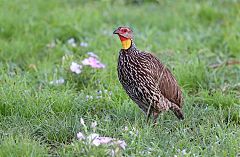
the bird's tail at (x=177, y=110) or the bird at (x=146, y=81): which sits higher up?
the bird at (x=146, y=81)

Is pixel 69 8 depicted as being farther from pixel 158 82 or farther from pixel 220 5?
pixel 158 82

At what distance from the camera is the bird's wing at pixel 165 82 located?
578 centimetres

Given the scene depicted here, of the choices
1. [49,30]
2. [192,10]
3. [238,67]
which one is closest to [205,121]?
[238,67]

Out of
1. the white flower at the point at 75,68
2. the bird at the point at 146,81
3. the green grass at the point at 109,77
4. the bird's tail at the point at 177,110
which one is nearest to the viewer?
the green grass at the point at 109,77

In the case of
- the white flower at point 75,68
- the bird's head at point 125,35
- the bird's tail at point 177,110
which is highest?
the bird's head at point 125,35

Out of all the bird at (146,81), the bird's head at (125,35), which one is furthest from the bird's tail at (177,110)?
the bird's head at (125,35)

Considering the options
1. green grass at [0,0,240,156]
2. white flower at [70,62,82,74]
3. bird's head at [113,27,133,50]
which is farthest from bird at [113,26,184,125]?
white flower at [70,62,82,74]

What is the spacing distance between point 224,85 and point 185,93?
593 mm

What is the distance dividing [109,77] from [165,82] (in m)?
1.11

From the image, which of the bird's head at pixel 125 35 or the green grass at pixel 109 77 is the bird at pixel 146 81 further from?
the green grass at pixel 109 77

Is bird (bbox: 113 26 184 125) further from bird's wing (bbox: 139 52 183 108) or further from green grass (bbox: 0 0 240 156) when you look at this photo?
green grass (bbox: 0 0 240 156)

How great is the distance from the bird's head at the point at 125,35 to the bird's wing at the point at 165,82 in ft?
0.73

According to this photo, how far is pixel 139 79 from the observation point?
565 cm

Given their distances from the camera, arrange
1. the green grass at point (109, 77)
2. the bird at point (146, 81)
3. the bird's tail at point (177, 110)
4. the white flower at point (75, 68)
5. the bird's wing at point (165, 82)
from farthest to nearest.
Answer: the white flower at point (75, 68)
the bird's tail at point (177, 110)
the bird's wing at point (165, 82)
the bird at point (146, 81)
the green grass at point (109, 77)
